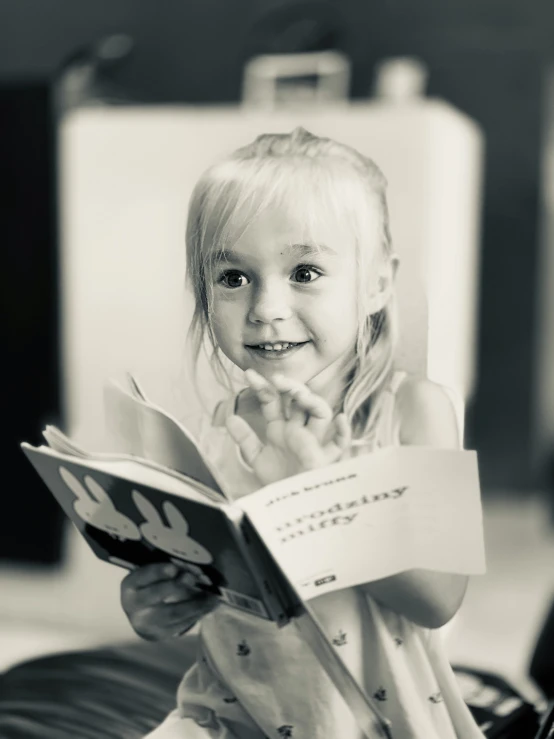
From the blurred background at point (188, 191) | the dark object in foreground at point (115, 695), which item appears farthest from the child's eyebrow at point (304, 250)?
the dark object in foreground at point (115, 695)

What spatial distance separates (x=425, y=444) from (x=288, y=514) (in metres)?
0.15

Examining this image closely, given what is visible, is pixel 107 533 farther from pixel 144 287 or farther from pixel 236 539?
pixel 144 287

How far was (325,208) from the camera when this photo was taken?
2.79 feet

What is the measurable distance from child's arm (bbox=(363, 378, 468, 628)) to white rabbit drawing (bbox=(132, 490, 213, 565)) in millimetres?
168

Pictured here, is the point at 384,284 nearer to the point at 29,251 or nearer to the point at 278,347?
the point at 278,347

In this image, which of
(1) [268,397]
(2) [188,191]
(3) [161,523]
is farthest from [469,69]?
(3) [161,523]

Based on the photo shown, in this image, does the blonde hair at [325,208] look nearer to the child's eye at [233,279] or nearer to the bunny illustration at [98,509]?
the child's eye at [233,279]

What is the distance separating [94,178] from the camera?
1465 mm

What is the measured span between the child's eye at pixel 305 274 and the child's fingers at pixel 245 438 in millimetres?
140

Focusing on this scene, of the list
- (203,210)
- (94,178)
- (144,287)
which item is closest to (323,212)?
(203,210)

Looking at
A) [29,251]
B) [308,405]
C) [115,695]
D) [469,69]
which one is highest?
[469,69]

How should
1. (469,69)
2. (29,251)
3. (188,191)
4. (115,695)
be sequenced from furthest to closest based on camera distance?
1. (469,69)
2. (29,251)
3. (115,695)
4. (188,191)

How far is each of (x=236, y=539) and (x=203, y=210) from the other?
0.32m

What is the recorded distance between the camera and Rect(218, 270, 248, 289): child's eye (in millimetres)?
868
